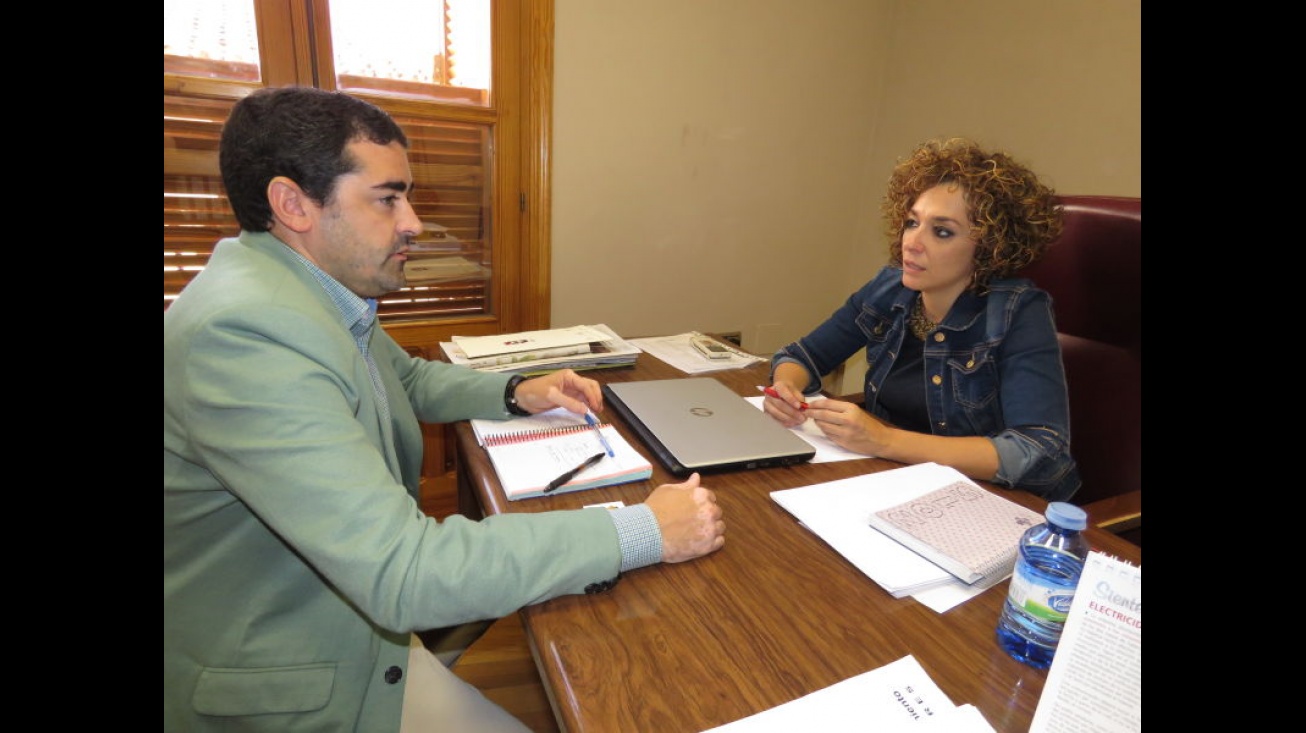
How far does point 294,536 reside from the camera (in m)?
0.70

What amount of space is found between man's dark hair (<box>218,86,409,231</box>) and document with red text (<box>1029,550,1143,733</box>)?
1.05m

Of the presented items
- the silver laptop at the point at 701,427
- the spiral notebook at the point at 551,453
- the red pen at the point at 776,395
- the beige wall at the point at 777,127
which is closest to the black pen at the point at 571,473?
the spiral notebook at the point at 551,453

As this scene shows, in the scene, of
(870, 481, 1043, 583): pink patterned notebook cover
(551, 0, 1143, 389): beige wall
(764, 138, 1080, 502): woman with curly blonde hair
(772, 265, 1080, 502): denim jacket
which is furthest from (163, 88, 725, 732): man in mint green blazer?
(551, 0, 1143, 389): beige wall

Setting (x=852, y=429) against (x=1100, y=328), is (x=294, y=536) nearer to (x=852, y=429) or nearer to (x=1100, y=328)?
(x=852, y=429)

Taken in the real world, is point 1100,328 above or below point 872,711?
above

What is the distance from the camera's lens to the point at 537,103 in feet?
7.40

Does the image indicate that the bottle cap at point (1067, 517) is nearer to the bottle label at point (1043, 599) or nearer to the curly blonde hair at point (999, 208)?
the bottle label at point (1043, 599)

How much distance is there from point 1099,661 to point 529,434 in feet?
2.87

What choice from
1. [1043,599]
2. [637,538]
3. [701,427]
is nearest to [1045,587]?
[1043,599]

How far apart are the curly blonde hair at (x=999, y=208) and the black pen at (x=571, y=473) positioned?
3.10 feet

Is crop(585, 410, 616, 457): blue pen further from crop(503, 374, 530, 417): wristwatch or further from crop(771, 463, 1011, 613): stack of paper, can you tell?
crop(771, 463, 1011, 613): stack of paper
